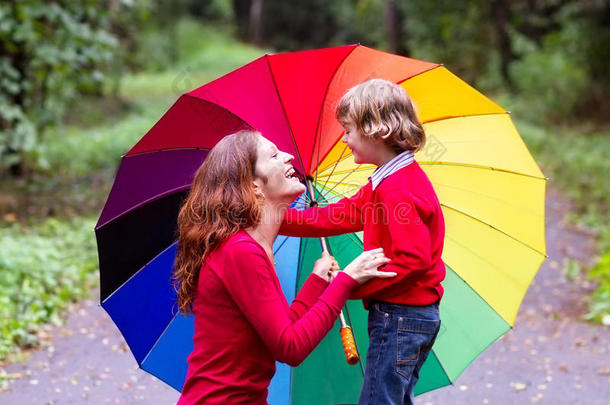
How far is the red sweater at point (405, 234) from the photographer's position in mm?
2393

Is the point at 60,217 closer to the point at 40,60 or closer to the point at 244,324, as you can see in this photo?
the point at 40,60

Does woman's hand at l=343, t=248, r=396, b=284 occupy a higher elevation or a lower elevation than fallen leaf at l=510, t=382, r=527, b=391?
higher

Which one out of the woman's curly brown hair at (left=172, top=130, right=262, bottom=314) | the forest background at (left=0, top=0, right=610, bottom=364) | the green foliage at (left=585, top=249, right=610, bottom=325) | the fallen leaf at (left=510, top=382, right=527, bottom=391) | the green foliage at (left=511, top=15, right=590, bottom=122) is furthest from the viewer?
the green foliage at (left=511, top=15, right=590, bottom=122)

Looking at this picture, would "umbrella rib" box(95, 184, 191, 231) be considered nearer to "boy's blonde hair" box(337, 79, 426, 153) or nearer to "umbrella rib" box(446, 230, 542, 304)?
"boy's blonde hair" box(337, 79, 426, 153)

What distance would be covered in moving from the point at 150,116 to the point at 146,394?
14.6 m

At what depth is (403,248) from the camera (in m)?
2.38

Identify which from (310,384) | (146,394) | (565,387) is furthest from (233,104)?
(565,387)

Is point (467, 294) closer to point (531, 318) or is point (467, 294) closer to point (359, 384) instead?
point (359, 384)

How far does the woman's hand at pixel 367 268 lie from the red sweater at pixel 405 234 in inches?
1.4

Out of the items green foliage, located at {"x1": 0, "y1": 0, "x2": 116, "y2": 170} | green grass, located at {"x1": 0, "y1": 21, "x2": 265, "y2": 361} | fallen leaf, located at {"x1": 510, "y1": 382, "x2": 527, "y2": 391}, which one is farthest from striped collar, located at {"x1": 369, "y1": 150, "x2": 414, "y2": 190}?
green foliage, located at {"x1": 0, "y1": 0, "x2": 116, "y2": 170}

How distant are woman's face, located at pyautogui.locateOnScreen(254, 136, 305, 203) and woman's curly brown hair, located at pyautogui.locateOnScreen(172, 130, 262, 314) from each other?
3cm

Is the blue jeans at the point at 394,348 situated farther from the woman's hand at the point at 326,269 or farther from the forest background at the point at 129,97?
the forest background at the point at 129,97

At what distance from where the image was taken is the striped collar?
253cm

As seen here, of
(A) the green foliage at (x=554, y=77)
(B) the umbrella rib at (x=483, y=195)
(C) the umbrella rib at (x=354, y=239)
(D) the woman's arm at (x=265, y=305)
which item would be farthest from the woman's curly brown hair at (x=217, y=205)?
(A) the green foliage at (x=554, y=77)
